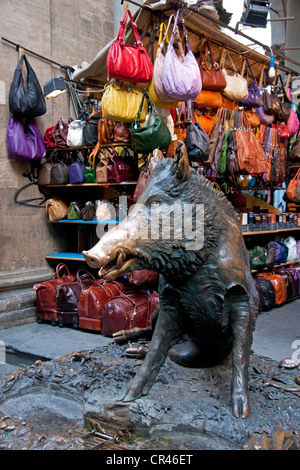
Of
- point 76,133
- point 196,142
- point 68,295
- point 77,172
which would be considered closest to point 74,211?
point 77,172

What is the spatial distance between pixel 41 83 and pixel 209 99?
2438mm

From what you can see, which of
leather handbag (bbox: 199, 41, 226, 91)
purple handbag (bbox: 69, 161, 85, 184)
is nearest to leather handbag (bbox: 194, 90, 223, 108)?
leather handbag (bbox: 199, 41, 226, 91)

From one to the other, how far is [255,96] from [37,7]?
319cm

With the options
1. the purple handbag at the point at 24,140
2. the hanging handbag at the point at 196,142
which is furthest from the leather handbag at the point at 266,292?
the purple handbag at the point at 24,140

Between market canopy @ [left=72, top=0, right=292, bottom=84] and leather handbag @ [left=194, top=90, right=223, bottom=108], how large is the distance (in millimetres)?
482

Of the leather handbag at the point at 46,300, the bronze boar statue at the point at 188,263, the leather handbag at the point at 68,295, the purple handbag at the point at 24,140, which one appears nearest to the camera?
the bronze boar statue at the point at 188,263

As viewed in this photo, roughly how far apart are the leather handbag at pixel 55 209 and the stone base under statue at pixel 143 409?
11.6ft

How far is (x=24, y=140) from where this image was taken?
18.1ft

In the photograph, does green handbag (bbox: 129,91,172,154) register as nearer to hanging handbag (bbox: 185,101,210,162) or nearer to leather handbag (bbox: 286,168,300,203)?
hanging handbag (bbox: 185,101,210,162)

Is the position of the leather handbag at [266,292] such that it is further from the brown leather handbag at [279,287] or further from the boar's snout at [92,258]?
the boar's snout at [92,258]

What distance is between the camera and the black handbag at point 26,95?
5.33 meters

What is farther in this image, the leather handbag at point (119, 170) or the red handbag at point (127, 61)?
the leather handbag at point (119, 170)

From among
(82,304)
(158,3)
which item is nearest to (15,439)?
(82,304)

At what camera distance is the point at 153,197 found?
6.03 ft
